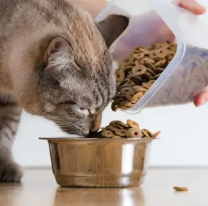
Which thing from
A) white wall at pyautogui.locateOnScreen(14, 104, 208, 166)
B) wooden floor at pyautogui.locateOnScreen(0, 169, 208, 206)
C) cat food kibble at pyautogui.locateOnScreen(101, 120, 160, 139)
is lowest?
white wall at pyautogui.locateOnScreen(14, 104, 208, 166)

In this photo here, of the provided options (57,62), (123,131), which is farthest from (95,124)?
(57,62)

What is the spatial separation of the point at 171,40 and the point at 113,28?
0.29 m

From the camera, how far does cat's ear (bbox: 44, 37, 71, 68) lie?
1.15m

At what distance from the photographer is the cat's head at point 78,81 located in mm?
1234

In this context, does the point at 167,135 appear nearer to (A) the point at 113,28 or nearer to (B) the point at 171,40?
(B) the point at 171,40

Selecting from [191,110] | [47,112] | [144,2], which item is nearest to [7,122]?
[47,112]

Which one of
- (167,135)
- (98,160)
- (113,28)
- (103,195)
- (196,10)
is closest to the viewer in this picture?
(103,195)

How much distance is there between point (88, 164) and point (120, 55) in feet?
1.61

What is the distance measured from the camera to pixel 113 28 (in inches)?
56.7

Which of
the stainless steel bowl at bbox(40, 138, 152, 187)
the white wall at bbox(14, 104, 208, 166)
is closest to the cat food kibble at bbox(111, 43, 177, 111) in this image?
the stainless steel bowl at bbox(40, 138, 152, 187)

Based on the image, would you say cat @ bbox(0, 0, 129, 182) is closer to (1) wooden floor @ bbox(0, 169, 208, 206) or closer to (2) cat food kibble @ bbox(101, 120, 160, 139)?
(2) cat food kibble @ bbox(101, 120, 160, 139)

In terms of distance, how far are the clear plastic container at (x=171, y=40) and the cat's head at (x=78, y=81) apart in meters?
0.11

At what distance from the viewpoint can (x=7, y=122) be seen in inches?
66.4

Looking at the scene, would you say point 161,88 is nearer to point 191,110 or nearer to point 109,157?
point 109,157
